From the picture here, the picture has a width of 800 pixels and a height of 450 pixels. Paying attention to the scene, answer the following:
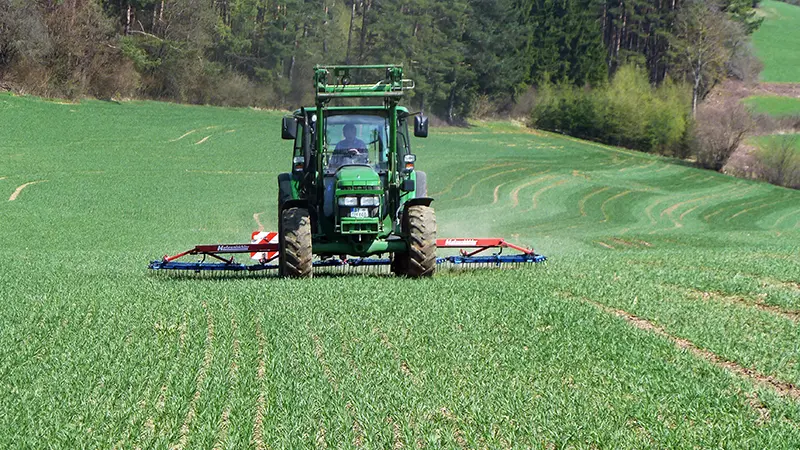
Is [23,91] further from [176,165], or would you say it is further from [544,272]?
[544,272]

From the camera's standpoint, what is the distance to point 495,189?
45156 millimetres

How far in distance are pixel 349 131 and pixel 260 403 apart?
7.44 metres

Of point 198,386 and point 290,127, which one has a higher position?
point 290,127

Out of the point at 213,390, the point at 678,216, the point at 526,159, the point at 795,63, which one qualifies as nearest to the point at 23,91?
the point at 526,159

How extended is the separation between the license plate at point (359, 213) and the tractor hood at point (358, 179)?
1.03 ft

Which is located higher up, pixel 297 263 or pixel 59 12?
pixel 59 12

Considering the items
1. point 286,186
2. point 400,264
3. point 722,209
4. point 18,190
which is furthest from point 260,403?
point 722,209

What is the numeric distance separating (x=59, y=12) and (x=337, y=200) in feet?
141

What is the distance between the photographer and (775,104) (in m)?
91.1

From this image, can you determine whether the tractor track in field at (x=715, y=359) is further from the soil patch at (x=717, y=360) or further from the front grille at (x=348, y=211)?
the front grille at (x=348, y=211)

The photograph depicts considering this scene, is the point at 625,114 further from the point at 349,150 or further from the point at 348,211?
the point at 348,211

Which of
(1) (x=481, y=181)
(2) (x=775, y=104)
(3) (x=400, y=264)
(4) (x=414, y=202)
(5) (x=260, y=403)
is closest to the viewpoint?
(5) (x=260, y=403)

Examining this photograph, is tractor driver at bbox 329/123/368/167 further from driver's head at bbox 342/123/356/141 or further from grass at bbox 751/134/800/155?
grass at bbox 751/134/800/155

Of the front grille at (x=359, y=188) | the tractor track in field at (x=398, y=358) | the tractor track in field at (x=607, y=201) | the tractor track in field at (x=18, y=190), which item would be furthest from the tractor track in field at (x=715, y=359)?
the tractor track in field at (x=607, y=201)
